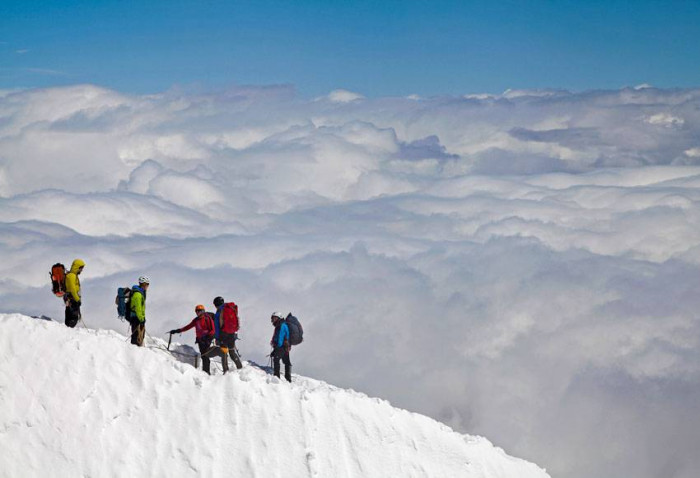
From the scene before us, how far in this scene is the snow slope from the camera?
17859 mm

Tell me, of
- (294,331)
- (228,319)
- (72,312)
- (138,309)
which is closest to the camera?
(138,309)

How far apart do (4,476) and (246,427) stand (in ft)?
18.1

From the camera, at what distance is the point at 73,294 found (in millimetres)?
20703

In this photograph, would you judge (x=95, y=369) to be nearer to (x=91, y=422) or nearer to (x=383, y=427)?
(x=91, y=422)

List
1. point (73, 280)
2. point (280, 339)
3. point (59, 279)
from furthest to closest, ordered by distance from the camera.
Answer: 1. point (280, 339)
2. point (59, 279)
3. point (73, 280)

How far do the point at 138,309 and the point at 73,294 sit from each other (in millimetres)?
1790

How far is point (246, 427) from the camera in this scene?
757 inches

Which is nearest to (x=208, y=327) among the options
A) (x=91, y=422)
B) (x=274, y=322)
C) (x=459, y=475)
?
(x=274, y=322)

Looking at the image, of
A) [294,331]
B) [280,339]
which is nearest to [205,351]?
[280,339]

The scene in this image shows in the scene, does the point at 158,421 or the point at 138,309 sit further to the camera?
the point at 138,309

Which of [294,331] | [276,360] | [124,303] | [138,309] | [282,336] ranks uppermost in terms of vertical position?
[124,303]

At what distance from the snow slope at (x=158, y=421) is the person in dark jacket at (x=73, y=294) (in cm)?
122

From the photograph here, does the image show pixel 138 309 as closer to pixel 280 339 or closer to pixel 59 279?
pixel 59 279

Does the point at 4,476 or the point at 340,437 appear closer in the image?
the point at 4,476
